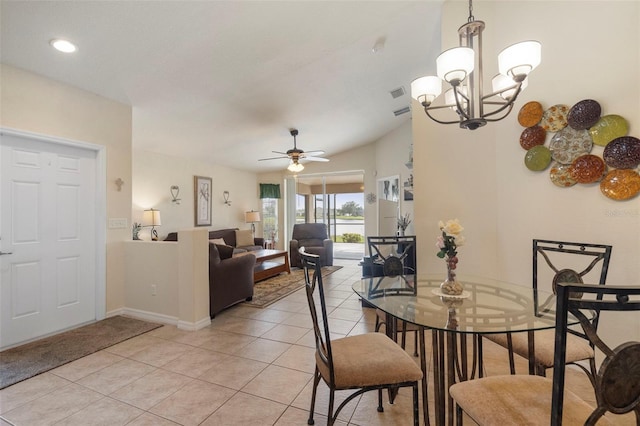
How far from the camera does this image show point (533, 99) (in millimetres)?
2498

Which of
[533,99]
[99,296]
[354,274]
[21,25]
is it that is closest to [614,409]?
[533,99]

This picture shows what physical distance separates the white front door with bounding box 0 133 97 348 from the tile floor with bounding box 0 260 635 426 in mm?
883

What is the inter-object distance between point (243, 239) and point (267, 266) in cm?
174

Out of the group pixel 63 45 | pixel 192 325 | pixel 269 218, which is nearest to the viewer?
pixel 63 45

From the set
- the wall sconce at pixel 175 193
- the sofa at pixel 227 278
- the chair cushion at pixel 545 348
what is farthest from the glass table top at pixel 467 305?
the wall sconce at pixel 175 193

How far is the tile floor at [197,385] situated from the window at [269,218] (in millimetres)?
5160

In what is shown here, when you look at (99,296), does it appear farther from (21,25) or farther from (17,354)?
(21,25)

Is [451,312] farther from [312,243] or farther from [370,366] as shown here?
[312,243]

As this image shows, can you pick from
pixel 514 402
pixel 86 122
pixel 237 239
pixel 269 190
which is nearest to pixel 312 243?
pixel 237 239

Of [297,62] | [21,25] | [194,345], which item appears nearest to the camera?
[21,25]

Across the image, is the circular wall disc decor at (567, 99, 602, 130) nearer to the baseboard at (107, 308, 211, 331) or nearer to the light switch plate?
the baseboard at (107, 308, 211, 331)

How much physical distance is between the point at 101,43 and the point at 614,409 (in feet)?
12.4

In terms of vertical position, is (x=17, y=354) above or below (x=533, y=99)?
below

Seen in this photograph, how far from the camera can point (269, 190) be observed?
8.08 metres
